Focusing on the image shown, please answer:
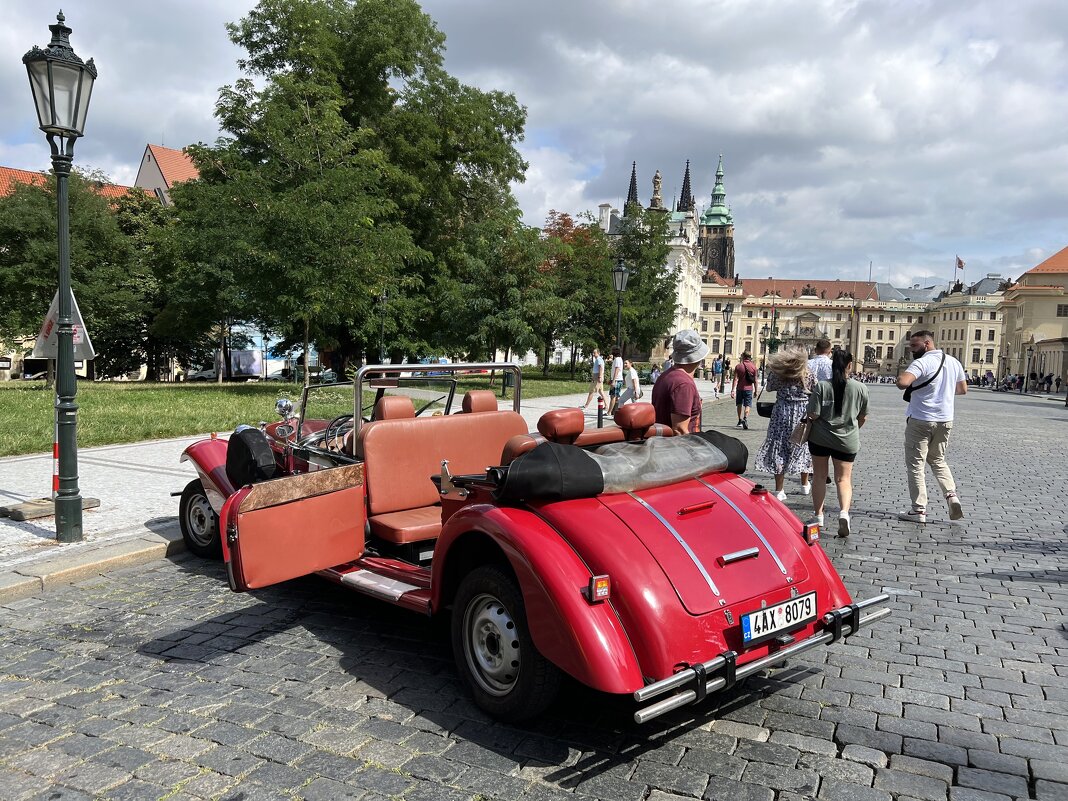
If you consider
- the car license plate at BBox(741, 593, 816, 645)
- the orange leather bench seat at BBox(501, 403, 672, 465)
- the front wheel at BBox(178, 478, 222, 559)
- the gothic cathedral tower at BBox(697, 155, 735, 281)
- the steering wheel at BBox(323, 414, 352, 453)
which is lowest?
the front wheel at BBox(178, 478, 222, 559)

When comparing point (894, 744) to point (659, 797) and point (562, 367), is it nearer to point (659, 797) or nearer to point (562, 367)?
point (659, 797)

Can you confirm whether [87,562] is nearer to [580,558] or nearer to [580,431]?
[580,431]

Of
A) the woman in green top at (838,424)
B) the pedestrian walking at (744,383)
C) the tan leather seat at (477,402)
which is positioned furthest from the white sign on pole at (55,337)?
the pedestrian walking at (744,383)

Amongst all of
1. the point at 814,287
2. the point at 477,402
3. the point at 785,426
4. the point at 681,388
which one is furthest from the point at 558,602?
the point at 814,287

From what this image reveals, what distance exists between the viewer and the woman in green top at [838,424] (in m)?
6.91

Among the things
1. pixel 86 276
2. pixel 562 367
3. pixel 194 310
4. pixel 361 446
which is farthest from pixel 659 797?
pixel 562 367

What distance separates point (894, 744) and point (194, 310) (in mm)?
33369

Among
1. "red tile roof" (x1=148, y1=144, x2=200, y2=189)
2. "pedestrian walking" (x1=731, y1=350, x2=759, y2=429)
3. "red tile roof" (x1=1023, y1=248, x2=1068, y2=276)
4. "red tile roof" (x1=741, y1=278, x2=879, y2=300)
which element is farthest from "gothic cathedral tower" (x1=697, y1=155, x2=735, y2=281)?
"pedestrian walking" (x1=731, y1=350, x2=759, y2=429)

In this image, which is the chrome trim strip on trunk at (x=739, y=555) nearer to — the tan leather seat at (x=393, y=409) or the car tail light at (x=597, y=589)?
the car tail light at (x=597, y=589)

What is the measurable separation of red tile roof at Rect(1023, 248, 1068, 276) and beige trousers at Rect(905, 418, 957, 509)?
101m

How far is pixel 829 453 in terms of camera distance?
7.06 meters

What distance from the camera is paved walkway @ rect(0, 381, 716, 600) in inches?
214

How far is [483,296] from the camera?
31.2 metres

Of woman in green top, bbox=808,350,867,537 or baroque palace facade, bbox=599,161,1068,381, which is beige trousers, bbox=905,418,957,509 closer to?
woman in green top, bbox=808,350,867,537
